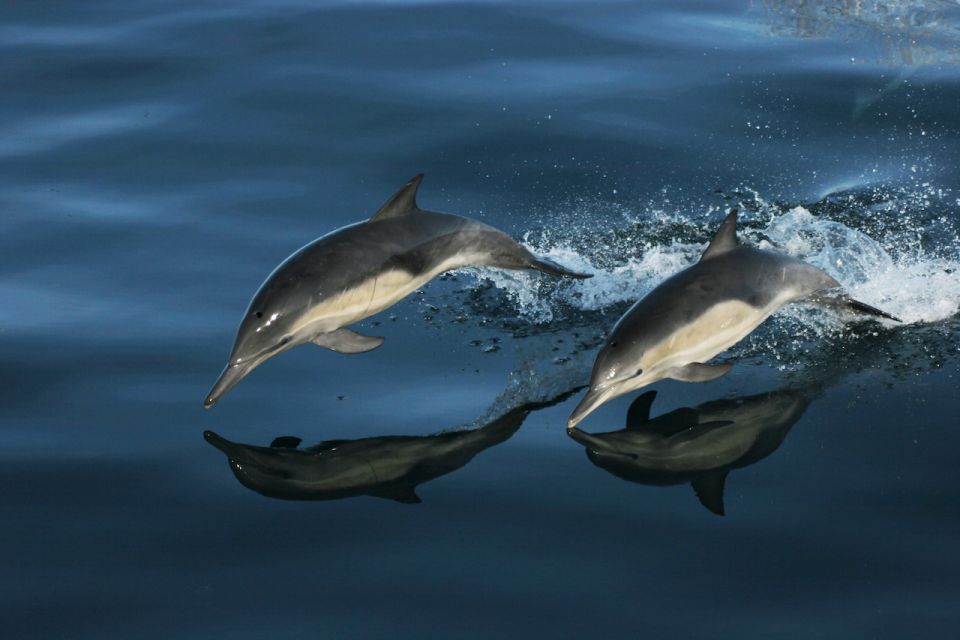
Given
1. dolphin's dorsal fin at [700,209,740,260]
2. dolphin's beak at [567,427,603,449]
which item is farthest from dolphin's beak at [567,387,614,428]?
dolphin's dorsal fin at [700,209,740,260]

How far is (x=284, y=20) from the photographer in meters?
13.8

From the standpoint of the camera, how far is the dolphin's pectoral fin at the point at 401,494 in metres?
6.20

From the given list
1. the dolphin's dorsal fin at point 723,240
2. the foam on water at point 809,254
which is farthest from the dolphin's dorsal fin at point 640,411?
the foam on water at point 809,254

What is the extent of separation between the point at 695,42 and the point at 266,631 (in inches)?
351

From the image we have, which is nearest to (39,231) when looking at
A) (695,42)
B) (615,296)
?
(615,296)

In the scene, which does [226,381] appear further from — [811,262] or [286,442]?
[811,262]

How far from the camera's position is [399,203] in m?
7.41

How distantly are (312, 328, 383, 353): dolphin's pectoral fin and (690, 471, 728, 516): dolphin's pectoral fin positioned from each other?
180 cm

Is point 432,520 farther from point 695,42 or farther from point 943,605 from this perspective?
point 695,42

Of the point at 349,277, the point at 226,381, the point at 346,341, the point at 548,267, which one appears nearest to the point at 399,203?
the point at 349,277

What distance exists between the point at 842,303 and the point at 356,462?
2873 mm

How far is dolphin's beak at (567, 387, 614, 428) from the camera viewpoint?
6.54 m

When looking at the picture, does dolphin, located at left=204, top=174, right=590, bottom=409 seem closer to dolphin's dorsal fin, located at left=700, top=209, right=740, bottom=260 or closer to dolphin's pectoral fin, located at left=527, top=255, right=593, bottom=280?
dolphin's pectoral fin, located at left=527, top=255, right=593, bottom=280

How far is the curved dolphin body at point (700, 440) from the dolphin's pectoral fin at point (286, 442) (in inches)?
51.9
